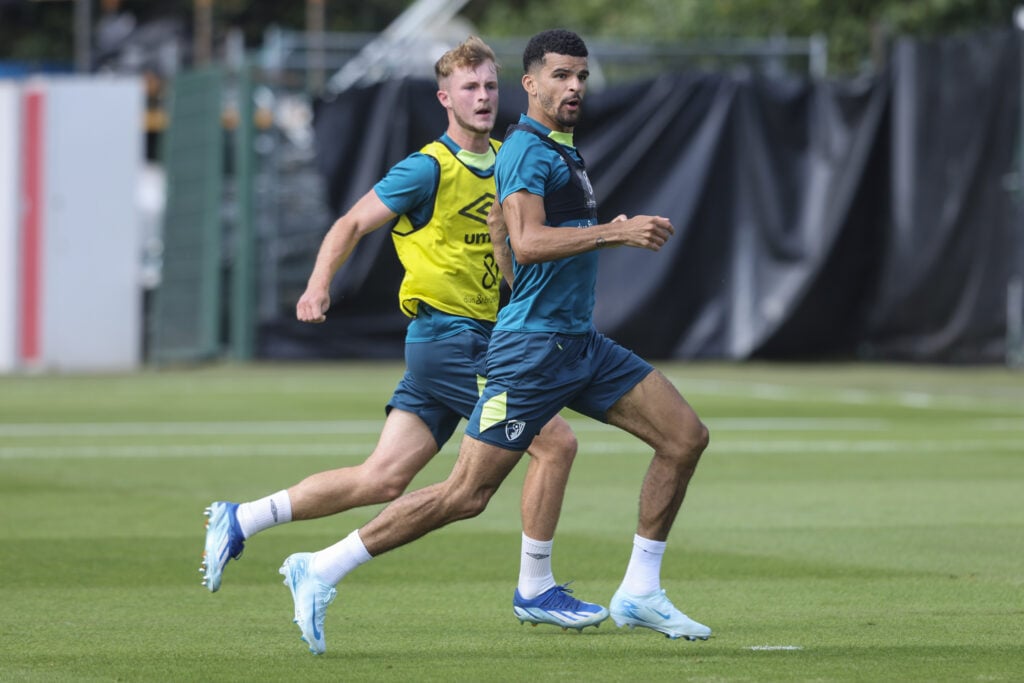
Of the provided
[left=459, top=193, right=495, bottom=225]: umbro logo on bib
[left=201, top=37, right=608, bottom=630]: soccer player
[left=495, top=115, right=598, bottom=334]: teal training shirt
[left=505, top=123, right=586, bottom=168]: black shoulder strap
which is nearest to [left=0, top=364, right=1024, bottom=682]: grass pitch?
[left=201, top=37, right=608, bottom=630]: soccer player

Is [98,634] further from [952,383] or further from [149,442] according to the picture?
[952,383]

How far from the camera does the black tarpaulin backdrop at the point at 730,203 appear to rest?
2428 cm

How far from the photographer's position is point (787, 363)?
2503cm

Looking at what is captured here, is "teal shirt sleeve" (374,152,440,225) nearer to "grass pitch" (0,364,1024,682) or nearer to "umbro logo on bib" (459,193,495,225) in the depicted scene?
"umbro logo on bib" (459,193,495,225)

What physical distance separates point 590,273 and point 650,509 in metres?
0.94

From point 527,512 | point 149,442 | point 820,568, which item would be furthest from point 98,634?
point 149,442

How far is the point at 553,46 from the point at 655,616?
212 cm

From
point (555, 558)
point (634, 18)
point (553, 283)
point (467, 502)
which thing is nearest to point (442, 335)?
point (553, 283)

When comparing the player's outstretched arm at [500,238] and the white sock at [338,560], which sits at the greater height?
the player's outstretched arm at [500,238]

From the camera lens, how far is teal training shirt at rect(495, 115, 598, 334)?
698 centimetres

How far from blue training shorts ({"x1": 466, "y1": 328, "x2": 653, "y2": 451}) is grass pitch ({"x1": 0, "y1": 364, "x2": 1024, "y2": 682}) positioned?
782 mm

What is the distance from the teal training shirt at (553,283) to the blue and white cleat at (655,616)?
1.03m

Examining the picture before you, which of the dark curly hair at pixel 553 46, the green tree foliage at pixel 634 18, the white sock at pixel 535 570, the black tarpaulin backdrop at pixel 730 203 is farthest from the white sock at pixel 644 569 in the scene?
the green tree foliage at pixel 634 18

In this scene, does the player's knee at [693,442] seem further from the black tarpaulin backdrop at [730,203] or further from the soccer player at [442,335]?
the black tarpaulin backdrop at [730,203]
